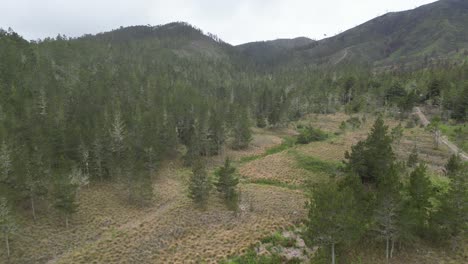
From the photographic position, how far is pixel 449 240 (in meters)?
32.7

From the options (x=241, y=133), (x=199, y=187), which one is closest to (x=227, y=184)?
(x=199, y=187)

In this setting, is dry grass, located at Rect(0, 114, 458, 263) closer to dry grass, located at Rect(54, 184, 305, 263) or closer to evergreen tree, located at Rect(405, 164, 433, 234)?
dry grass, located at Rect(54, 184, 305, 263)

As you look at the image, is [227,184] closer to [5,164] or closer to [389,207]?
[389,207]

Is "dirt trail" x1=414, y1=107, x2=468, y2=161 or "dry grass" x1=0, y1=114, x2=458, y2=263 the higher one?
"dirt trail" x1=414, y1=107, x2=468, y2=161

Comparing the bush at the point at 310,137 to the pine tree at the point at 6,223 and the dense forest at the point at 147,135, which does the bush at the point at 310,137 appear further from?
the pine tree at the point at 6,223

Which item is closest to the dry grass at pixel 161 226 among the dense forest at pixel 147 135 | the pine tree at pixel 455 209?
the dense forest at pixel 147 135

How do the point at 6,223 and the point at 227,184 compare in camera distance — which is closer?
the point at 6,223

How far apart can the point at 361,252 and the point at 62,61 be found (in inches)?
4889

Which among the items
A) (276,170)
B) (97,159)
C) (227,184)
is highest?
(97,159)

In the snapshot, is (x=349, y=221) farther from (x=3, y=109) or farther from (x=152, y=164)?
(x=3, y=109)

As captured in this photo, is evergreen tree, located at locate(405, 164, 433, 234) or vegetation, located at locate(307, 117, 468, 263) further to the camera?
evergreen tree, located at locate(405, 164, 433, 234)

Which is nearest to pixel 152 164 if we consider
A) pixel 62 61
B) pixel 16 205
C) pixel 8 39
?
pixel 16 205

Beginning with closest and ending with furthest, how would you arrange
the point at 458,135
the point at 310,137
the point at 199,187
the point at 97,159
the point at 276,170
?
the point at 199,187
the point at 97,159
the point at 276,170
the point at 458,135
the point at 310,137

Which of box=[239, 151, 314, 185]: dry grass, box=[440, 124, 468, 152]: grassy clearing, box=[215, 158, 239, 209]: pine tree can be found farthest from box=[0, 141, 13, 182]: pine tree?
box=[440, 124, 468, 152]: grassy clearing
